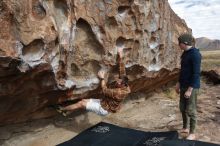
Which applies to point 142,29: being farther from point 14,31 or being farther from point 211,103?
point 14,31

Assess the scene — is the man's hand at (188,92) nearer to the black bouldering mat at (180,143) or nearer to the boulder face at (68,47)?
the black bouldering mat at (180,143)

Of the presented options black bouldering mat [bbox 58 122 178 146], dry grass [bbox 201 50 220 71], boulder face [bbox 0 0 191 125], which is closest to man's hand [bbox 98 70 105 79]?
boulder face [bbox 0 0 191 125]

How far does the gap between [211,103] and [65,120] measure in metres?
3.67

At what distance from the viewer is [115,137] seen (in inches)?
248

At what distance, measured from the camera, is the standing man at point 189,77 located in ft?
20.7

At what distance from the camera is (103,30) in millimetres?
6648

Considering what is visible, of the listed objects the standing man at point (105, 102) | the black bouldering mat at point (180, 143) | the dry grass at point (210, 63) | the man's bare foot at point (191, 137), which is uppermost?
the dry grass at point (210, 63)

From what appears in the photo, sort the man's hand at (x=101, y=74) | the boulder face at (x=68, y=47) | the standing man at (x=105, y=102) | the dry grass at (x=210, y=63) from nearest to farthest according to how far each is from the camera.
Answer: the boulder face at (x=68, y=47)
the standing man at (x=105, y=102)
the man's hand at (x=101, y=74)
the dry grass at (x=210, y=63)

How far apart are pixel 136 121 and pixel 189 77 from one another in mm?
1883

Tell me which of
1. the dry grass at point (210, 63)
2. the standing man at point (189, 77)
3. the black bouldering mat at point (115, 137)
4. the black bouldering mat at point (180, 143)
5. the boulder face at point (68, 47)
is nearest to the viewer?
the boulder face at point (68, 47)

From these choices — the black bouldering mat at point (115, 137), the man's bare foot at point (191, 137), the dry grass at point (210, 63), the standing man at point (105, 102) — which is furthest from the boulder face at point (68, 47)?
the dry grass at point (210, 63)

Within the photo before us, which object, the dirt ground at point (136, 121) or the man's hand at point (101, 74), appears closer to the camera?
the dirt ground at point (136, 121)

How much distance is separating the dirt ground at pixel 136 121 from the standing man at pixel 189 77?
1.95 feet

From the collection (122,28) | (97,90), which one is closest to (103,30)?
(122,28)
